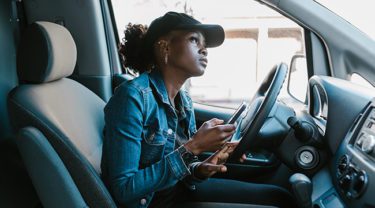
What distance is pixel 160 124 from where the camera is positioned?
58.8 inches

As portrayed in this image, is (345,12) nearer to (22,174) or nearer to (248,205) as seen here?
(248,205)

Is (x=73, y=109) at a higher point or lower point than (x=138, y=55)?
lower

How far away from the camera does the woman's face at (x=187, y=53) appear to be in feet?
5.02

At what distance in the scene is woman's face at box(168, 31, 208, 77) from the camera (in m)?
1.53

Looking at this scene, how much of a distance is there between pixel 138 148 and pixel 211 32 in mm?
519

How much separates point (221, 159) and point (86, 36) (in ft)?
4.16

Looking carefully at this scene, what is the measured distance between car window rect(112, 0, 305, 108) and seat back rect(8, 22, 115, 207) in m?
0.55

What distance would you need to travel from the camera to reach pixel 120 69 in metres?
2.65

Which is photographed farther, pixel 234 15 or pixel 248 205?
pixel 234 15

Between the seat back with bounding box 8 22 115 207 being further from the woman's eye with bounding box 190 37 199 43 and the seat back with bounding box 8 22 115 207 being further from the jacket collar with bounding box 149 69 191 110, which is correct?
the woman's eye with bounding box 190 37 199 43

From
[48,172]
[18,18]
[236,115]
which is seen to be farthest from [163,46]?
[18,18]

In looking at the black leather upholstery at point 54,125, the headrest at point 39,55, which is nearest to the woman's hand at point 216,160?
the black leather upholstery at point 54,125

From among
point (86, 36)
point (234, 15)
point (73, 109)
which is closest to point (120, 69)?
point (86, 36)

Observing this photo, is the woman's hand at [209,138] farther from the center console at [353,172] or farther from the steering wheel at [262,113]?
the center console at [353,172]
